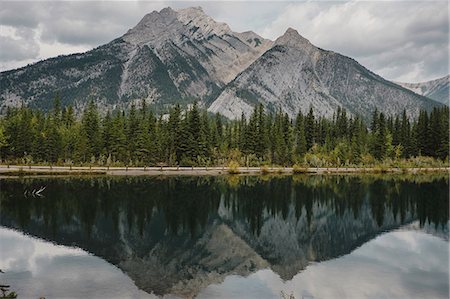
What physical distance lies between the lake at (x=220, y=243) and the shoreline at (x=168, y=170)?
56.4 feet

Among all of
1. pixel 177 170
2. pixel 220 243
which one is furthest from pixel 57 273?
pixel 177 170

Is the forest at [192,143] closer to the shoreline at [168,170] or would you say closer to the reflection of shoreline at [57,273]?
the shoreline at [168,170]

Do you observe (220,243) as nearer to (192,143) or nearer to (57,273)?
(57,273)

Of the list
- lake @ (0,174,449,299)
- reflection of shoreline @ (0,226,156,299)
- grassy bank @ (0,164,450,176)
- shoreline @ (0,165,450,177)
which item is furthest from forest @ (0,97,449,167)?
reflection of shoreline @ (0,226,156,299)

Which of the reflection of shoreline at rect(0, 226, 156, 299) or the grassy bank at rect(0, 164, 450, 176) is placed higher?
the grassy bank at rect(0, 164, 450, 176)

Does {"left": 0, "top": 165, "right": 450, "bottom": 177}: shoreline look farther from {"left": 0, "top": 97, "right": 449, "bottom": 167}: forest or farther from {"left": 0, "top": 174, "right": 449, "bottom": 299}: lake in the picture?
{"left": 0, "top": 174, "right": 449, "bottom": 299}: lake

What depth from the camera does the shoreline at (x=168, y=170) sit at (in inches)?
3246

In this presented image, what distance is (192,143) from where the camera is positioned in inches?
4338

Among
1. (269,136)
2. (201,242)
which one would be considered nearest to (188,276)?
(201,242)

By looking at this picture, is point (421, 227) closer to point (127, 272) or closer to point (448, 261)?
point (448, 261)

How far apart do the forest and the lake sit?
38203 mm

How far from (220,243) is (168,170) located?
6150 cm

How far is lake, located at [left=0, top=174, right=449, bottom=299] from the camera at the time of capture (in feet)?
84.2

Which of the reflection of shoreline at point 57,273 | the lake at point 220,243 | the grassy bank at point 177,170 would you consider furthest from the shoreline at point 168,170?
the reflection of shoreline at point 57,273
